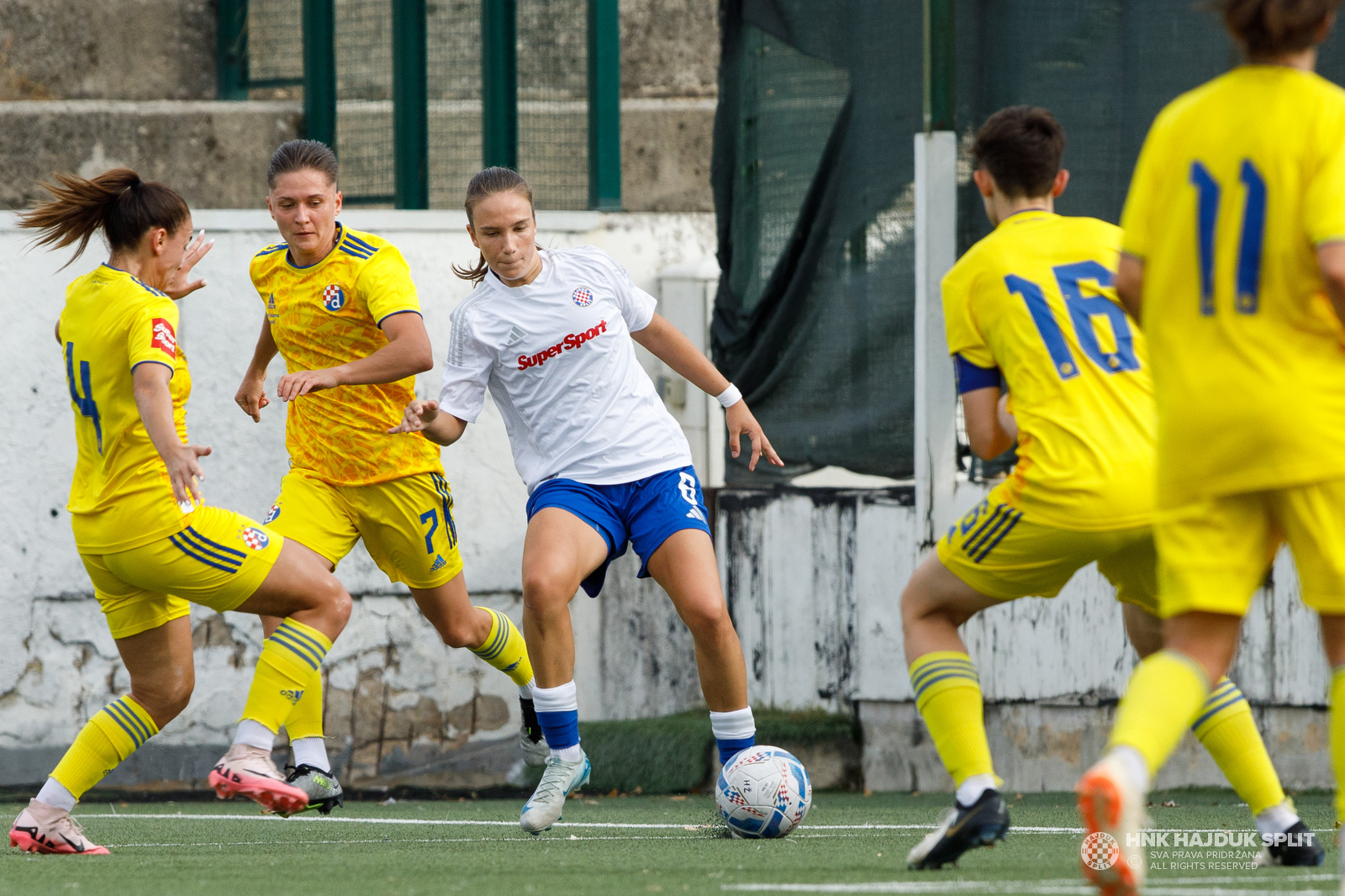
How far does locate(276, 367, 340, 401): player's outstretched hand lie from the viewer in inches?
195

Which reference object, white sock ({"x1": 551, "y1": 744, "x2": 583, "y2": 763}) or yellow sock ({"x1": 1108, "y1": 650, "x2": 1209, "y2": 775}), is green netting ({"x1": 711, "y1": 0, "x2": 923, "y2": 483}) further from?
yellow sock ({"x1": 1108, "y1": 650, "x2": 1209, "y2": 775})

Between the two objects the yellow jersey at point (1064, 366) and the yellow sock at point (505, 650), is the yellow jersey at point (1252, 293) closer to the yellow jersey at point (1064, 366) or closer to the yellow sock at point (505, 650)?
the yellow jersey at point (1064, 366)

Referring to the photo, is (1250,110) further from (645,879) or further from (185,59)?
(185,59)

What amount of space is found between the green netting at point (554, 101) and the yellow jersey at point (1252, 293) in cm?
600

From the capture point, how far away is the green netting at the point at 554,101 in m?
8.88

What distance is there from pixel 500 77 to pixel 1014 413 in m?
5.93

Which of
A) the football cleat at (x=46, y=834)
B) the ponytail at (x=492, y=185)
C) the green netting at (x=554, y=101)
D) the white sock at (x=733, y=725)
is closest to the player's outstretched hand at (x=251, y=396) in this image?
the ponytail at (x=492, y=185)

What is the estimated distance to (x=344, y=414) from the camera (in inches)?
222

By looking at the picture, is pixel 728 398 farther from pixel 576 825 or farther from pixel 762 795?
pixel 576 825

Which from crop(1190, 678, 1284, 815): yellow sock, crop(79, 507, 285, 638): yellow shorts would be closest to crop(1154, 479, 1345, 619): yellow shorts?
crop(1190, 678, 1284, 815): yellow sock

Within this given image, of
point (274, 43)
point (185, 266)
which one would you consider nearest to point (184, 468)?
point (185, 266)

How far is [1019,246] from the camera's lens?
3.88 metres

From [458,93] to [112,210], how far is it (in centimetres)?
459

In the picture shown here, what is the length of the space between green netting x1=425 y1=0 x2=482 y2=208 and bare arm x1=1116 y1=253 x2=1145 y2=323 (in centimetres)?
650
